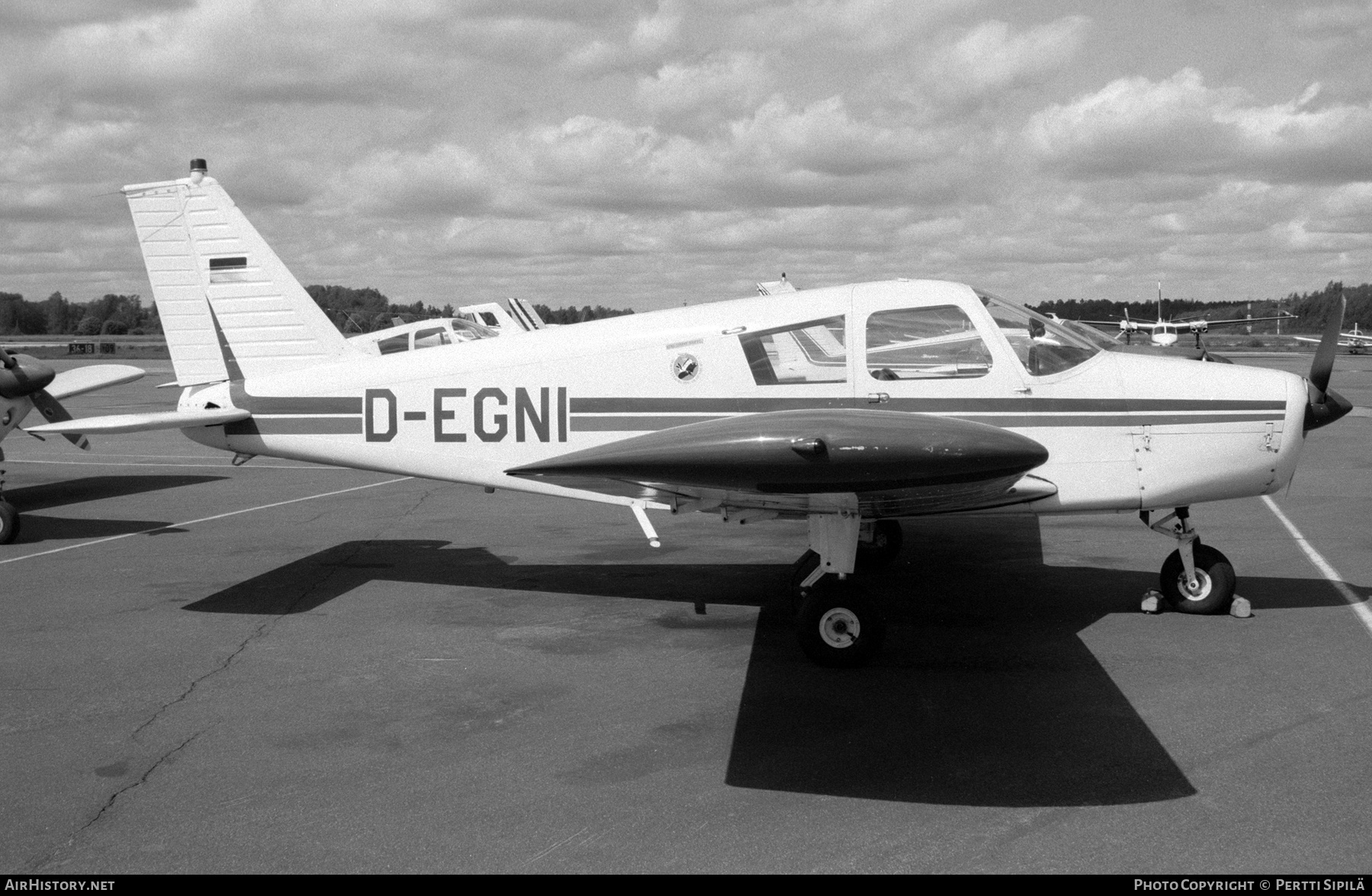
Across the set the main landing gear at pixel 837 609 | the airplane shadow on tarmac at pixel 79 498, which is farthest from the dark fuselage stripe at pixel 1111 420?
the airplane shadow on tarmac at pixel 79 498

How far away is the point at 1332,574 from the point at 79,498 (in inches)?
553

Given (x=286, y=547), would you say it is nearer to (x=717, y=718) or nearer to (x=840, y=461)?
(x=717, y=718)

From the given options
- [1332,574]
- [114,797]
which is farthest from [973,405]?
[114,797]

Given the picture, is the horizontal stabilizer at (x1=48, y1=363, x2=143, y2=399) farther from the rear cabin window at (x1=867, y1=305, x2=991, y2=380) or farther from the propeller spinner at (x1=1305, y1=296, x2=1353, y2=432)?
the propeller spinner at (x1=1305, y1=296, x2=1353, y2=432)

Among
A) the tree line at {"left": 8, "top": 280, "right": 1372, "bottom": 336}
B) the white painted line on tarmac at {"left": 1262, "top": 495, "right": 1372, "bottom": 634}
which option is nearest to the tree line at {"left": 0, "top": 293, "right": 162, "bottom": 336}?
the tree line at {"left": 8, "top": 280, "right": 1372, "bottom": 336}

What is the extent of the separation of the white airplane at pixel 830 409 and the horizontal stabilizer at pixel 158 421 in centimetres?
2

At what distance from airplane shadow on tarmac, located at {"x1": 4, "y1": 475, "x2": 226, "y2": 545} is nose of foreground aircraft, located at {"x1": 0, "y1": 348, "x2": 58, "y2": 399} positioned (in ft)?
4.73

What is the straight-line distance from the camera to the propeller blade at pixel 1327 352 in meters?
7.23

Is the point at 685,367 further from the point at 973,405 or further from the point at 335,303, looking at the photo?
the point at 335,303

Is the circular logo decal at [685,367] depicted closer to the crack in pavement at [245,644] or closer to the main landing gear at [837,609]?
the main landing gear at [837,609]

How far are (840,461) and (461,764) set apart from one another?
2312 millimetres

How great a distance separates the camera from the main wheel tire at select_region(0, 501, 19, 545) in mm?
10812

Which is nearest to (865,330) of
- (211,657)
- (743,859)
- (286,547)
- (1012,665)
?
(1012,665)
